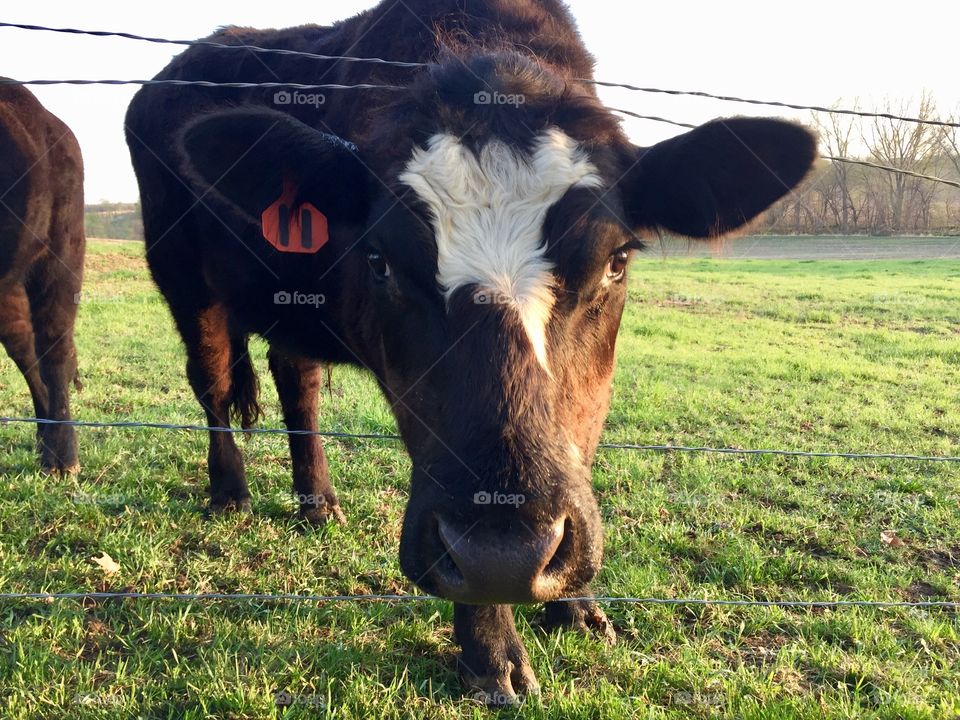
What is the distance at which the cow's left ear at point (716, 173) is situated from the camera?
2428 millimetres

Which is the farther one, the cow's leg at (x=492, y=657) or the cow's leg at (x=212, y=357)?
the cow's leg at (x=212, y=357)

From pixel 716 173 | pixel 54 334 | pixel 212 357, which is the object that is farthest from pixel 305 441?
pixel 716 173

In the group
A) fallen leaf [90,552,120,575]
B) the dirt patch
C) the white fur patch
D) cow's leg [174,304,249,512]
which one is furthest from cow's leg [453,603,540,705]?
the dirt patch

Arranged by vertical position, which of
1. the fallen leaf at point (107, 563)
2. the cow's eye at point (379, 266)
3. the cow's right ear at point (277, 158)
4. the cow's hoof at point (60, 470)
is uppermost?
the cow's right ear at point (277, 158)

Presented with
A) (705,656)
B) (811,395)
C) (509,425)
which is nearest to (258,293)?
(509,425)

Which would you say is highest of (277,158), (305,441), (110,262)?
(277,158)

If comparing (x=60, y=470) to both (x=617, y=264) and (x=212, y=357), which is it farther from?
(x=617, y=264)

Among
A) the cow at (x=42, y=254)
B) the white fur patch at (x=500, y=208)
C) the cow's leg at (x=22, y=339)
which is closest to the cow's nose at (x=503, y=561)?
the white fur patch at (x=500, y=208)

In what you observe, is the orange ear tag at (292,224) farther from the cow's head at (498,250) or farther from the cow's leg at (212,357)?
the cow's leg at (212,357)

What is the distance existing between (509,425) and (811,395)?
6.20 metres

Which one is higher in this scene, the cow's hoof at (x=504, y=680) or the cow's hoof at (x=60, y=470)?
the cow's hoof at (x=60, y=470)

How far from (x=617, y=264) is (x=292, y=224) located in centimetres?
135

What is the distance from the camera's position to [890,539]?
390 centimetres

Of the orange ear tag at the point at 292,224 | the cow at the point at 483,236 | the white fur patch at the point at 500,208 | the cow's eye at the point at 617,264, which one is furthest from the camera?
the orange ear tag at the point at 292,224
